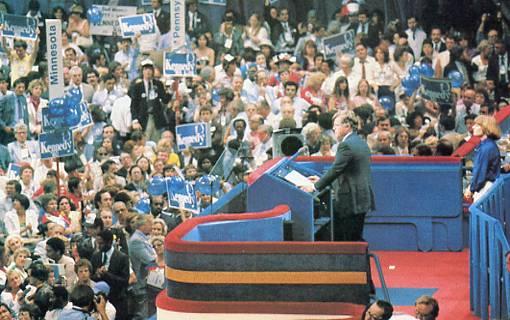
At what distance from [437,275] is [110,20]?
1234 cm

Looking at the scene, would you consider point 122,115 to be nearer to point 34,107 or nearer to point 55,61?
point 34,107

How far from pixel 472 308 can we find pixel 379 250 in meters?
3.14

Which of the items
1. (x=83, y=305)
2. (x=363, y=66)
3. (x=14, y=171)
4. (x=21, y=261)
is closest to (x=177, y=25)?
(x=363, y=66)

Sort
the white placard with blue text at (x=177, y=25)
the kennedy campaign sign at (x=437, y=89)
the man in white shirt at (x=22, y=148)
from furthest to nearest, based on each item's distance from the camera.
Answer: the white placard with blue text at (x=177, y=25)
the man in white shirt at (x=22, y=148)
the kennedy campaign sign at (x=437, y=89)

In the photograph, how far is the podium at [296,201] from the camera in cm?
1594

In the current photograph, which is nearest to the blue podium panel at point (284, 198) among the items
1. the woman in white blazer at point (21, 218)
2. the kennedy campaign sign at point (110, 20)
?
the woman in white blazer at point (21, 218)

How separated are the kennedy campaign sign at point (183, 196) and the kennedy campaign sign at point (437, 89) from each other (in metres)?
4.59

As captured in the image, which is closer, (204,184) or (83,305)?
(83,305)

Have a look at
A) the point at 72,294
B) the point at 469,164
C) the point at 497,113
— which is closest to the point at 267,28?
the point at 497,113

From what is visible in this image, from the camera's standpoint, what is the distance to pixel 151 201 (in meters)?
21.2

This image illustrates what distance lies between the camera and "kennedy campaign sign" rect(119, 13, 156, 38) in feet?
85.7

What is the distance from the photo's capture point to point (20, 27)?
941 inches

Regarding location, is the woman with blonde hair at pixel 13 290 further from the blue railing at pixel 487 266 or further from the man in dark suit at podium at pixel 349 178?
the blue railing at pixel 487 266

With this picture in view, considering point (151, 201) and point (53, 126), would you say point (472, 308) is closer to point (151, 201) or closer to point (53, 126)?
point (151, 201)
